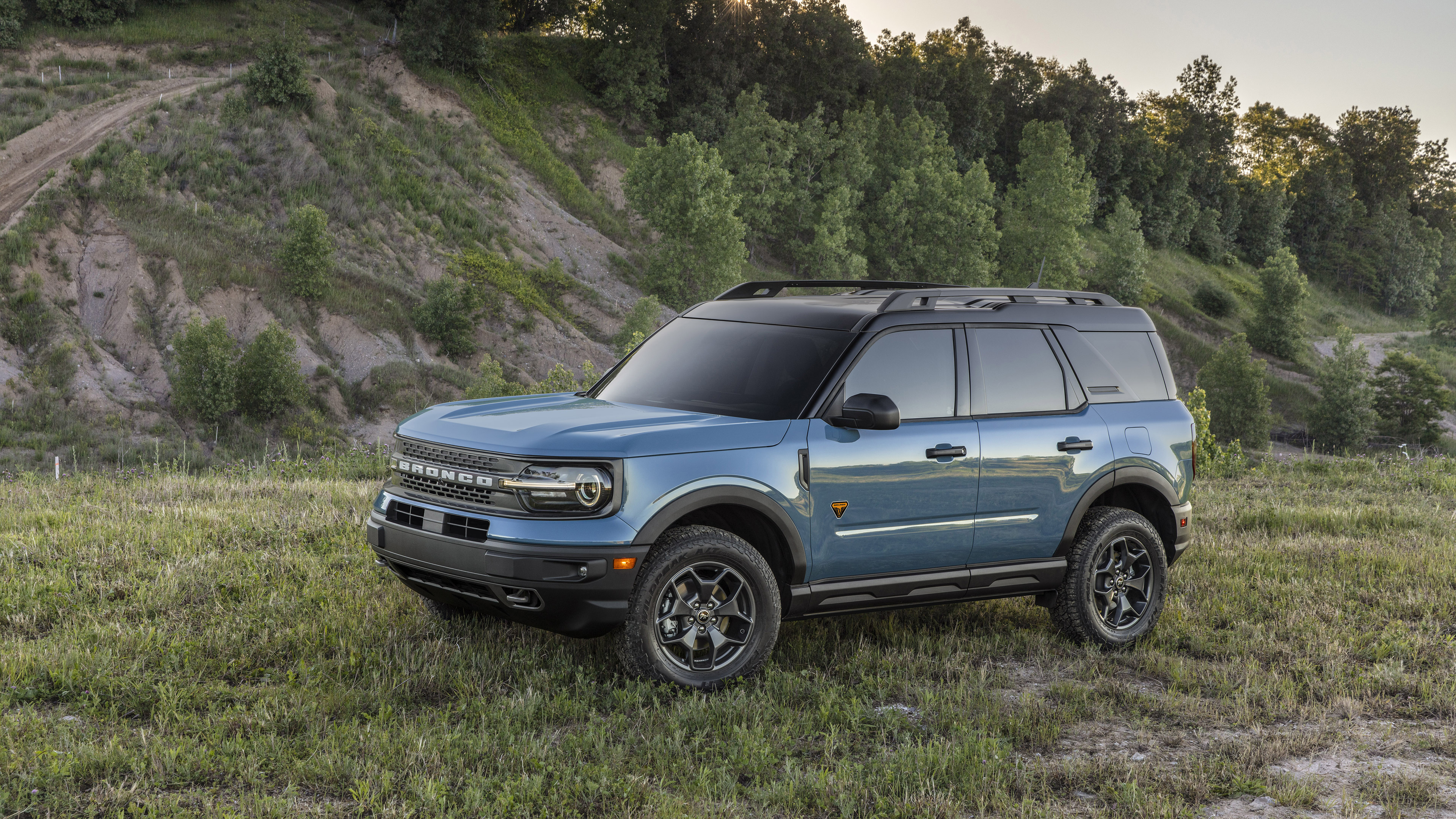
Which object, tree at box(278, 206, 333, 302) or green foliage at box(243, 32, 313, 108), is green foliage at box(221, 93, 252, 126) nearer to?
green foliage at box(243, 32, 313, 108)

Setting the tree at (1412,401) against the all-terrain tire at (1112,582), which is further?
the tree at (1412,401)

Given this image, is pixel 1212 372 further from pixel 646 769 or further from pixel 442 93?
pixel 646 769

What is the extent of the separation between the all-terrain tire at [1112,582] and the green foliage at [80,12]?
59.3 metres

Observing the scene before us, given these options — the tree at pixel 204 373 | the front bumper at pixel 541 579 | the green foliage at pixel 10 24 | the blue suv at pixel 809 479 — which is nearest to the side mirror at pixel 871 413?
the blue suv at pixel 809 479

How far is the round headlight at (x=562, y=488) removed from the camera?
188 inches

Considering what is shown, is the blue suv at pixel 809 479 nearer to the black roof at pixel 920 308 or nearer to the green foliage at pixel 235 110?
the black roof at pixel 920 308

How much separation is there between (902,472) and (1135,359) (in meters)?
2.20

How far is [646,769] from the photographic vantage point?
4.24 meters

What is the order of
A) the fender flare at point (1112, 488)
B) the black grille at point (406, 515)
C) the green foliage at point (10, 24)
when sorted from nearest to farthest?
the black grille at point (406, 515)
the fender flare at point (1112, 488)
the green foliage at point (10, 24)

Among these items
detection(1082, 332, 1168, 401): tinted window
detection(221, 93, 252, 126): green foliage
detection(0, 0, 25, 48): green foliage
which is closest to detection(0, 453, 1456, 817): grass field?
detection(1082, 332, 1168, 401): tinted window

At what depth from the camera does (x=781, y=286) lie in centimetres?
730

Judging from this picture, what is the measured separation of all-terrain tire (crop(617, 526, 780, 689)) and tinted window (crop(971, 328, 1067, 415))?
1702mm

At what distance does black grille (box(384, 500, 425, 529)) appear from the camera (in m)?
5.23

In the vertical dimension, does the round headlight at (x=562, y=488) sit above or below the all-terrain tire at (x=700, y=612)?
above
